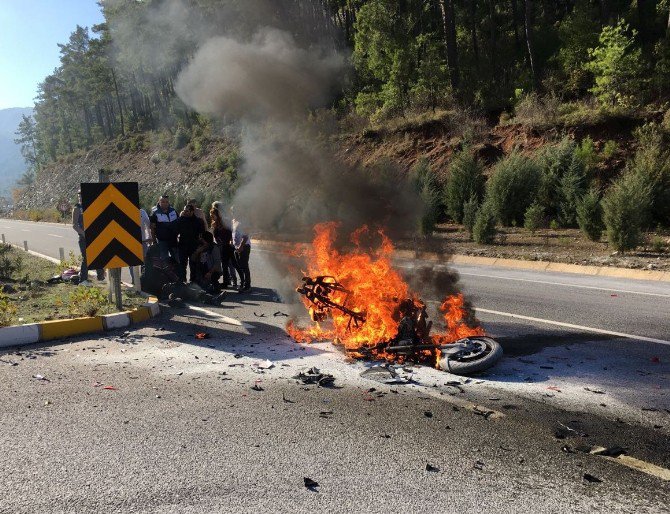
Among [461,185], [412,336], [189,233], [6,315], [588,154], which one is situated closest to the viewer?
[412,336]

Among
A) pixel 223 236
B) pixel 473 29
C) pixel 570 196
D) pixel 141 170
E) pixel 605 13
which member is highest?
pixel 473 29

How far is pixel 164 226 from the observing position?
34.2 ft

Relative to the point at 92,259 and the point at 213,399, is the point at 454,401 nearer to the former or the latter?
the point at 213,399

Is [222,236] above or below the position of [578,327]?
above

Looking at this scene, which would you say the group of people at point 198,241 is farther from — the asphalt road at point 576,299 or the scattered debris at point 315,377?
the scattered debris at point 315,377

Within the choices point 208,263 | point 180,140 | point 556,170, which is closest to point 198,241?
point 208,263

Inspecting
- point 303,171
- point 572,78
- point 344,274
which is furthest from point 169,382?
point 572,78

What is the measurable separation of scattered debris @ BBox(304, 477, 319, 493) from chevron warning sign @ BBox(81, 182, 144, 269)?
5.91m

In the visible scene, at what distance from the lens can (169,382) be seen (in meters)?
5.42

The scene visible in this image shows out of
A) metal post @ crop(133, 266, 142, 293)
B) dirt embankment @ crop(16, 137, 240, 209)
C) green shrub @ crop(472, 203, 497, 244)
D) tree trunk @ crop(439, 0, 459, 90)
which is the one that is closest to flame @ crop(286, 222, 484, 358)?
metal post @ crop(133, 266, 142, 293)

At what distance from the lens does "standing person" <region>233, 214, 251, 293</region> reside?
10.9 metres

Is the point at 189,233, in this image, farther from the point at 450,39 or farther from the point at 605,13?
the point at 605,13

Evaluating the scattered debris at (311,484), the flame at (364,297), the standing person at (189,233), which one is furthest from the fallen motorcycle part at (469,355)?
the standing person at (189,233)

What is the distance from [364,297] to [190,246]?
194 inches
